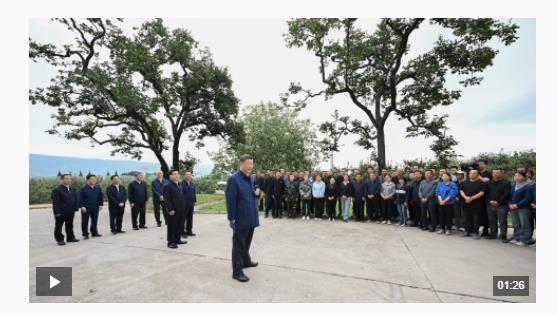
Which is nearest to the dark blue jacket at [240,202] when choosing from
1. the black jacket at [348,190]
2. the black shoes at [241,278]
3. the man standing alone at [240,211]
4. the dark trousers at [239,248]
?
the man standing alone at [240,211]

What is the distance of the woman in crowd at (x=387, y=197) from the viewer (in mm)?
7961

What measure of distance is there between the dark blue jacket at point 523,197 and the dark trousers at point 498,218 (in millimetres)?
344

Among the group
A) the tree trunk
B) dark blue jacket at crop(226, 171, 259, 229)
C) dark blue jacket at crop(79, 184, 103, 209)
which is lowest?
dark blue jacket at crop(79, 184, 103, 209)

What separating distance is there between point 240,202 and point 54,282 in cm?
287

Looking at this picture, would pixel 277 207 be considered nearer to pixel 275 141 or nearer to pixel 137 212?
pixel 137 212

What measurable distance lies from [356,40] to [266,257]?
10.5m

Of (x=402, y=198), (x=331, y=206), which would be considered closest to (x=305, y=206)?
(x=331, y=206)

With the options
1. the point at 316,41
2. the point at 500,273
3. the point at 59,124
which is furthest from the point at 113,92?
the point at 500,273

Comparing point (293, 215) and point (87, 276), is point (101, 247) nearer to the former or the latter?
point (87, 276)

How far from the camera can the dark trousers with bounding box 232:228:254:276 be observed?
3.61m

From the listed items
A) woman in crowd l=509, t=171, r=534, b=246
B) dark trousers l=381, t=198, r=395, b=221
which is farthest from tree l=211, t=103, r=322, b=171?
woman in crowd l=509, t=171, r=534, b=246

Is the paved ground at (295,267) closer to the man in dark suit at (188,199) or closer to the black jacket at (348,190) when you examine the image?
the man in dark suit at (188,199)

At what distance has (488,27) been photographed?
8641mm

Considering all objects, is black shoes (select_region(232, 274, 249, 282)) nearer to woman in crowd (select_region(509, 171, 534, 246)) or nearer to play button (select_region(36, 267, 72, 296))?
play button (select_region(36, 267, 72, 296))
